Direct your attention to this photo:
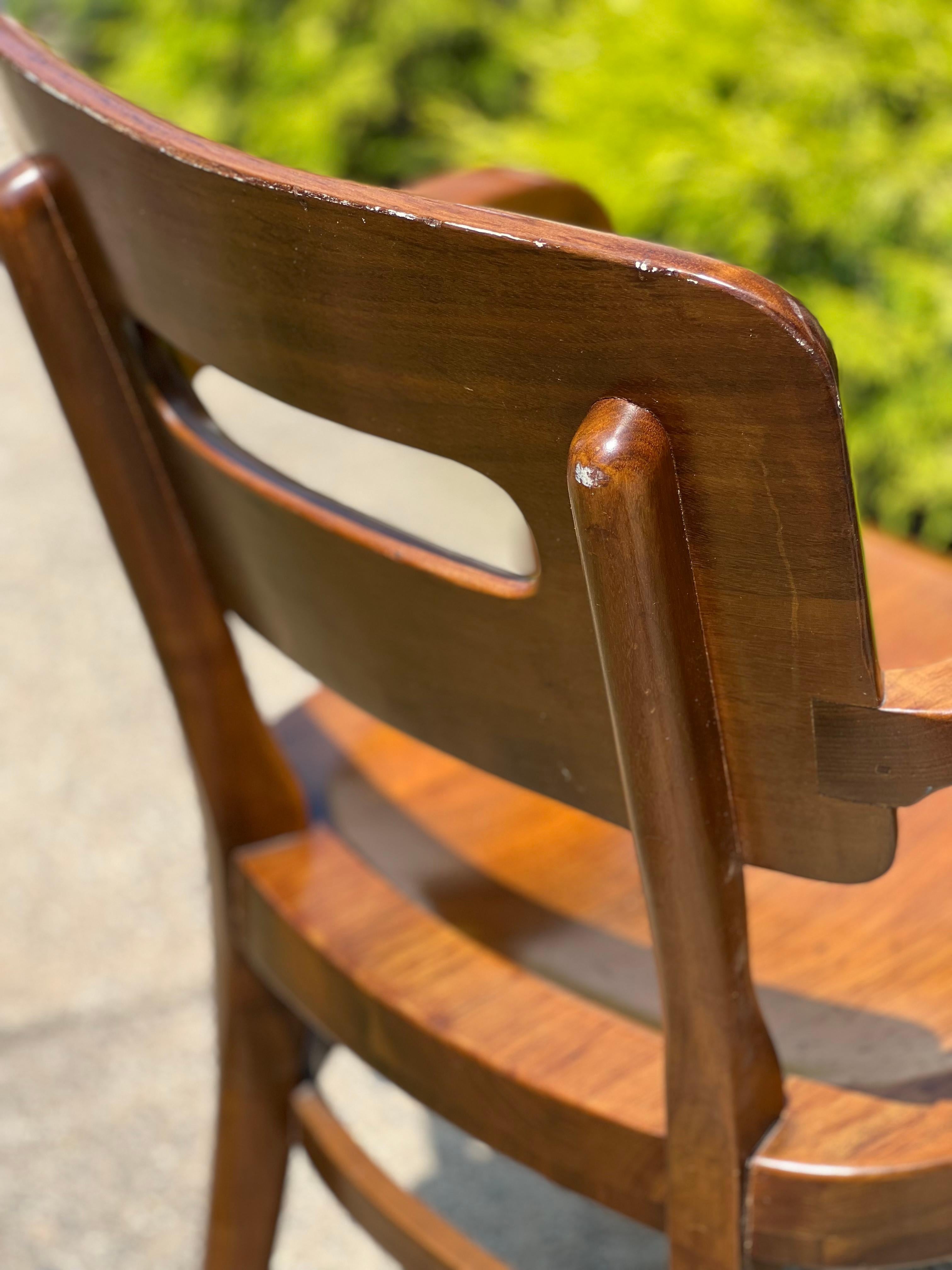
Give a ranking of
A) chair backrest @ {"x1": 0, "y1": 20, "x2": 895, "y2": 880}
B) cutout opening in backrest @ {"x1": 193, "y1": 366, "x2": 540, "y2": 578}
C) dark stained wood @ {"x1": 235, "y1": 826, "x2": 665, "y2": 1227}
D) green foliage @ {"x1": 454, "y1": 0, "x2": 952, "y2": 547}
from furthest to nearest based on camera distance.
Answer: cutout opening in backrest @ {"x1": 193, "y1": 366, "x2": 540, "y2": 578} → green foliage @ {"x1": 454, "y1": 0, "x2": 952, "y2": 547} → dark stained wood @ {"x1": 235, "y1": 826, "x2": 665, "y2": 1227} → chair backrest @ {"x1": 0, "y1": 20, "x2": 895, "y2": 880}

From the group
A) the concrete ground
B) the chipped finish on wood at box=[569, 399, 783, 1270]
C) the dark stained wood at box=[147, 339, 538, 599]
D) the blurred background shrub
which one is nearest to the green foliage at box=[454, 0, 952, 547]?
the blurred background shrub

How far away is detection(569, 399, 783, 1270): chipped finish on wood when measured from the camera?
0.44 m

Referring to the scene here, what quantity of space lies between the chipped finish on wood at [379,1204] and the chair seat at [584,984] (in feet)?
0.55

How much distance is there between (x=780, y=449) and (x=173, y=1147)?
4.12ft

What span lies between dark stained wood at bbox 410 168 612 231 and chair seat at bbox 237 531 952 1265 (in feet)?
1.25

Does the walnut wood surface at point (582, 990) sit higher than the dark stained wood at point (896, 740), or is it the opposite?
the dark stained wood at point (896, 740)

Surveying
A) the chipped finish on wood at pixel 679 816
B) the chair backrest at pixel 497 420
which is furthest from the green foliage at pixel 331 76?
the chipped finish on wood at pixel 679 816

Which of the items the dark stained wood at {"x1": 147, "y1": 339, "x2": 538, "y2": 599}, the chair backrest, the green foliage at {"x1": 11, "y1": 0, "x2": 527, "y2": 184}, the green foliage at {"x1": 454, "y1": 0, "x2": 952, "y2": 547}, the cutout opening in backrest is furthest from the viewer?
the green foliage at {"x1": 11, "y1": 0, "x2": 527, "y2": 184}

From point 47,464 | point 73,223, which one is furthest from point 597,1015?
point 47,464

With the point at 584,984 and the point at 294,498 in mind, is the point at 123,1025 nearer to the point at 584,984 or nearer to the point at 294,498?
the point at 584,984

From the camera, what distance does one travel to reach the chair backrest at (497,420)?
0.41 metres

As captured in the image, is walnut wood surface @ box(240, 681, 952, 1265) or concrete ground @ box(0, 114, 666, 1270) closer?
walnut wood surface @ box(240, 681, 952, 1265)

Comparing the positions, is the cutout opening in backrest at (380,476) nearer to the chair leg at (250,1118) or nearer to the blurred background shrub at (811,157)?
the blurred background shrub at (811,157)

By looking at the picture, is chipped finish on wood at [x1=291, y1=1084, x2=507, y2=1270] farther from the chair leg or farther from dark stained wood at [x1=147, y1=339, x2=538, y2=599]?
dark stained wood at [x1=147, y1=339, x2=538, y2=599]
